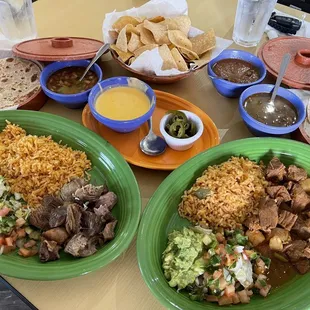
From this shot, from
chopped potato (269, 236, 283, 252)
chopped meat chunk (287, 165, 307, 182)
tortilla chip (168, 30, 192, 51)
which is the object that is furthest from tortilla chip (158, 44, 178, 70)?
chopped potato (269, 236, 283, 252)

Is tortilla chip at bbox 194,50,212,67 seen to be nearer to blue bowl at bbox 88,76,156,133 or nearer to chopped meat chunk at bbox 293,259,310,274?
blue bowl at bbox 88,76,156,133

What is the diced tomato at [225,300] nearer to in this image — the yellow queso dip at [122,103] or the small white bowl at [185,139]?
the small white bowl at [185,139]

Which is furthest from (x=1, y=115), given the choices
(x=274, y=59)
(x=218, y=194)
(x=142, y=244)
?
(x=274, y=59)

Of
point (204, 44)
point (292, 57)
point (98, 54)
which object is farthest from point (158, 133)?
point (292, 57)

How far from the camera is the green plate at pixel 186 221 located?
1215 mm

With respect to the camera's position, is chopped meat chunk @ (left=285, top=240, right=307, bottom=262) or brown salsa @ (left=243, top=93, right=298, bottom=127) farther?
brown salsa @ (left=243, top=93, right=298, bottom=127)

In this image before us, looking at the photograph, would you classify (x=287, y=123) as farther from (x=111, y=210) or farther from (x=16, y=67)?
(x=16, y=67)

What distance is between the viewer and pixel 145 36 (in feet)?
6.77

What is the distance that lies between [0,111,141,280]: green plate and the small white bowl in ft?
0.83

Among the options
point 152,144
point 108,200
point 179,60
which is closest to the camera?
point 108,200

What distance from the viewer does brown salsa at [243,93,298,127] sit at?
1.76 metres

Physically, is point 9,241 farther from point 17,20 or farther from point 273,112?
point 17,20

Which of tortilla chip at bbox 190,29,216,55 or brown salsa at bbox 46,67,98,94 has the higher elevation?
tortilla chip at bbox 190,29,216,55

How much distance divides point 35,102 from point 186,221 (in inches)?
39.6
